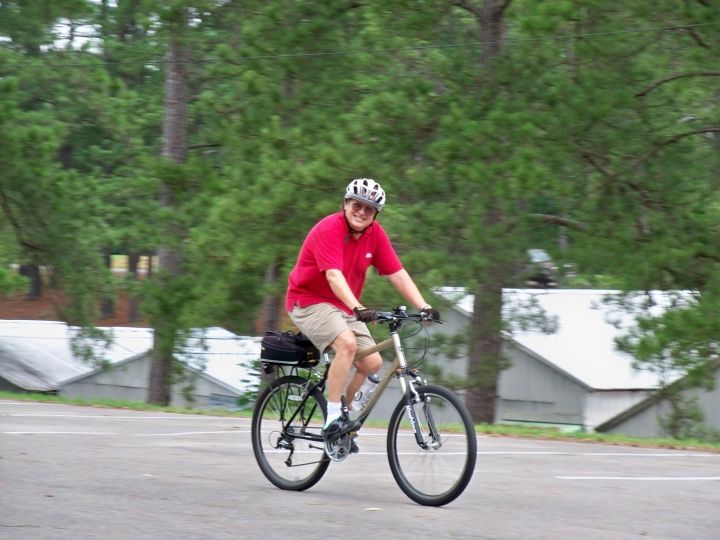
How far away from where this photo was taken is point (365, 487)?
884 centimetres

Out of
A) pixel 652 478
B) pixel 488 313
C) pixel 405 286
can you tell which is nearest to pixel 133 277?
pixel 488 313

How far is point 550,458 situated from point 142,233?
17432 mm

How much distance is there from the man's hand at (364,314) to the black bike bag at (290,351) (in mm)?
801

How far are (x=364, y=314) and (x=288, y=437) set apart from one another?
4.54 ft

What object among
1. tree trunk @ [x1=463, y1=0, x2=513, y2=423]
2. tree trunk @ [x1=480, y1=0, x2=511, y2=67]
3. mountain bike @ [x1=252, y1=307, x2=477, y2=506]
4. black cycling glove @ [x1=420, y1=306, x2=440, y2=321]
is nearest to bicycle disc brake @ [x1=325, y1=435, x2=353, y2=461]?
mountain bike @ [x1=252, y1=307, x2=477, y2=506]

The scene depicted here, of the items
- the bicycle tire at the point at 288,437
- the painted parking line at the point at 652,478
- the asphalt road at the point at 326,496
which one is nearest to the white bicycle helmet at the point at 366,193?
the bicycle tire at the point at 288,437

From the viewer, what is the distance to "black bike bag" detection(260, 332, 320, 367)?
879 cm

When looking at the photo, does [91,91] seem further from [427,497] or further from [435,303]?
[427,497]

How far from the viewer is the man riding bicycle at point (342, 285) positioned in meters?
8.27

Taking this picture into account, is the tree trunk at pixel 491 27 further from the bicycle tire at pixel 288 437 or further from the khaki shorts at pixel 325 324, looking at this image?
the khaki shorts at pixel 325 324

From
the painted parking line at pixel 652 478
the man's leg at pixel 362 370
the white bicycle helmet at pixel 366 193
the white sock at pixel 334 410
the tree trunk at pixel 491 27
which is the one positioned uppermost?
the tree trunk at pixel 491 27

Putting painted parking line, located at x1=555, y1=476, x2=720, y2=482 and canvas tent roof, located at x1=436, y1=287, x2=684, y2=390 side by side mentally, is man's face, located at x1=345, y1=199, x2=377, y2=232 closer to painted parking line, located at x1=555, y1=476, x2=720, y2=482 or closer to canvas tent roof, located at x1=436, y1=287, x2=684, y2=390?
painted parking line, located at x1=555, y1=476, x2=720, y2=482

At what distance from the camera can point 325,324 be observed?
8453mm

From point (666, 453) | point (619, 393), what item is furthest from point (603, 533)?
point (619, 393)
